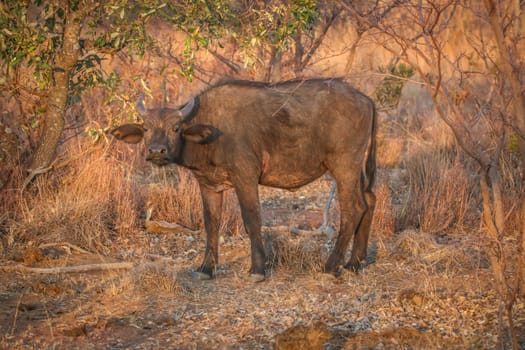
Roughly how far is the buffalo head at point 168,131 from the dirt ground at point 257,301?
1090 millimetres

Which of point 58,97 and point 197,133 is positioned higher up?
point 58,97

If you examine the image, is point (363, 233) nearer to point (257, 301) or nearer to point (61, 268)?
point (257, 301)

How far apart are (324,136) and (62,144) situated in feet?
13.1

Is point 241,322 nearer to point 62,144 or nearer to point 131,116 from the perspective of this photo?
point 131,116

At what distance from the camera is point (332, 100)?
7.12 m

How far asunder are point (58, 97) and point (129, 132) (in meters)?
1.50

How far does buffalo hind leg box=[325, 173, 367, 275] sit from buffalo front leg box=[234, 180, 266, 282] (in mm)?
677

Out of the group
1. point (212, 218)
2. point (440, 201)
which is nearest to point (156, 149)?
point (212, 218)

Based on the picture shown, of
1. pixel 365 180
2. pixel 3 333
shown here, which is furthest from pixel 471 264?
pixel 3 333

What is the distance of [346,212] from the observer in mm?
7156

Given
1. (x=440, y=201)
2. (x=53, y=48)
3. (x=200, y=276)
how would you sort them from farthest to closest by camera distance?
(x=440, y=201) → (x=53, y=48) → (x=200, y=276)

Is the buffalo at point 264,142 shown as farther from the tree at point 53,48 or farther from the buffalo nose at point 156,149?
the tree at point 53,48

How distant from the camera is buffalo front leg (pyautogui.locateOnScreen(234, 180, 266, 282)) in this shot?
691 centimetres

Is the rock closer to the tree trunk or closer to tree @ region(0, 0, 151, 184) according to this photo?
tree @ region(0, 0, 151, 184)
